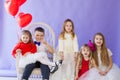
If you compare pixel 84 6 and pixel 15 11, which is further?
pixel 84 6

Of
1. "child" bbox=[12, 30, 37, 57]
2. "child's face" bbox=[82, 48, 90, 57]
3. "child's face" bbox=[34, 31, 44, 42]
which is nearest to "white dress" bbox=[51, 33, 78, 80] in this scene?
"child's face" bbox=[82, 48, 90, 57]

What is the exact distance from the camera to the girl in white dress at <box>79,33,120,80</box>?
3.17 m

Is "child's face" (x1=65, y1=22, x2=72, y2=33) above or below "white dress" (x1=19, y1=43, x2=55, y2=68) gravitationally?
above

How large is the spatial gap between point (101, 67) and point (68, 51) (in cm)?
39

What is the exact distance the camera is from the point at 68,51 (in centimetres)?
339

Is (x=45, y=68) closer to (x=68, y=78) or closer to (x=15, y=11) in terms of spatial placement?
(x=68, y=78)

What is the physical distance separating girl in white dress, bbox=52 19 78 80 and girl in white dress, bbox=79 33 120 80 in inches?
7.7

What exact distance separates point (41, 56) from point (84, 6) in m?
0.97

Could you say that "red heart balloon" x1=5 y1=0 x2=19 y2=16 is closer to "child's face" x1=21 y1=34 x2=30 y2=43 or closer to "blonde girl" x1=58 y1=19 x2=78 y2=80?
"child's face" x1=21 y1=34 x2=30 y2=43

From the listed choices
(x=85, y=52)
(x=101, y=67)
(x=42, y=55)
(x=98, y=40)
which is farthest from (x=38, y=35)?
(x=101, y=67)

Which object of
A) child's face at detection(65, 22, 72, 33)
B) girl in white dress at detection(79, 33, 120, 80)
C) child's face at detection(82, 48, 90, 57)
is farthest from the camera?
child's face at detection(65, 22, 72, 33)

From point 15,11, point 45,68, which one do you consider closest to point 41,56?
point 45,68

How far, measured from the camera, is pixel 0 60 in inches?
Answer: 154

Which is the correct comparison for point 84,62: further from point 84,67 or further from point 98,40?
point 98,40
